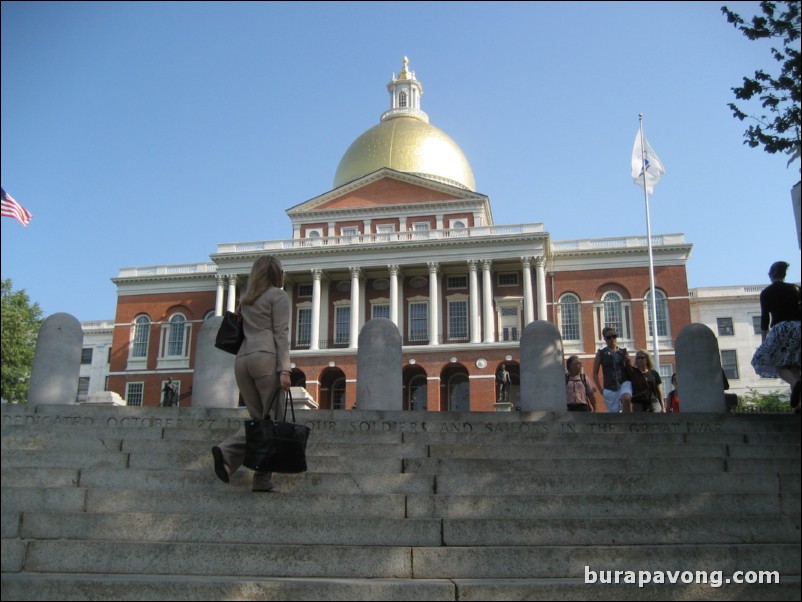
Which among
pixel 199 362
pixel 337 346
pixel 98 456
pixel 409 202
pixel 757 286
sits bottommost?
pixel 98 456

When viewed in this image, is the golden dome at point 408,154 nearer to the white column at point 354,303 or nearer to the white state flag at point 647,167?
the white column at point 354,303

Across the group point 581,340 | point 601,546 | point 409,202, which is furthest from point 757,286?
point 601,546

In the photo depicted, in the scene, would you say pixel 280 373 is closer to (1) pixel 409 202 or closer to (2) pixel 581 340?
(2) pixel 581 340

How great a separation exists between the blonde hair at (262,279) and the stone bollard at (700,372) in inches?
286

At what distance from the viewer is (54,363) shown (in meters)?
13.2

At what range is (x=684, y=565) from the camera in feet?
18.6

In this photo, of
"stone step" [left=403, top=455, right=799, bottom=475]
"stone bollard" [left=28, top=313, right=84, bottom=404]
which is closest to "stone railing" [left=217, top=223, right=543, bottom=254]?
"stone bollard" [left=28, top=313, right=84, bottom=404]

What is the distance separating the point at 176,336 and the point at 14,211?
114 feet

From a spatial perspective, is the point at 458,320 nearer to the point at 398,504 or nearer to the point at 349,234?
the point at 349,234

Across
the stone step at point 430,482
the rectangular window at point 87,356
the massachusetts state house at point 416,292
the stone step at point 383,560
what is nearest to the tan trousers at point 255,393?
the stone step at point 430,482

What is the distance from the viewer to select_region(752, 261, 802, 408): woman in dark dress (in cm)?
887

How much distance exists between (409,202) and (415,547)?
5178 centimetres

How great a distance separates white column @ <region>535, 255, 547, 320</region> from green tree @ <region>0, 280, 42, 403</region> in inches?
1262

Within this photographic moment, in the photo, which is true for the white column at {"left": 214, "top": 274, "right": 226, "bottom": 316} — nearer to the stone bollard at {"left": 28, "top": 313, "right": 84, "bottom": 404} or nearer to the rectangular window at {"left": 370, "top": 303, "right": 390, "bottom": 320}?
the rectangular window at {"left": 370, "top": 303, "right": 390, "bottom": 320}
